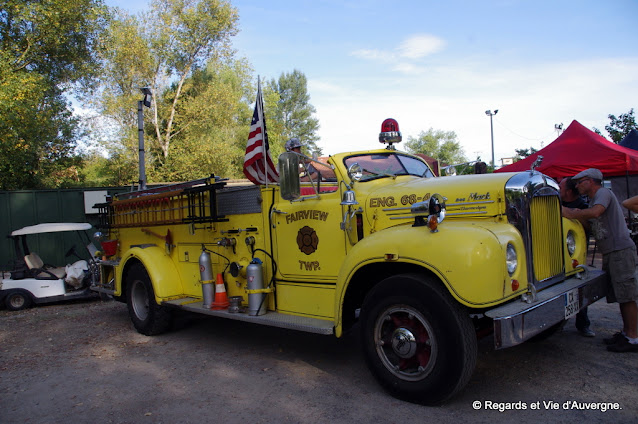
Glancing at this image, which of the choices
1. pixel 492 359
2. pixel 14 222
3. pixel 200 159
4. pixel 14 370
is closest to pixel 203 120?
pixel 200 159

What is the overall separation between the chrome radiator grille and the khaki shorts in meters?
0.72

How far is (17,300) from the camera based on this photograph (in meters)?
8.23

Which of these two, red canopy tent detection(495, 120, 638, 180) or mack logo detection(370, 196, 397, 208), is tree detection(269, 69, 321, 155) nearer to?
red canopy tent detection(495, 120, 638, 180)

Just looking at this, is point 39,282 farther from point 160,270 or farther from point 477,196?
point 477,196

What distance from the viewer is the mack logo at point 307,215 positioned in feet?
13.9

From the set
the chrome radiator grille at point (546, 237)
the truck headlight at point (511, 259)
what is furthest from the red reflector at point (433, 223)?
the chrome radiator grille at point (546, 237)

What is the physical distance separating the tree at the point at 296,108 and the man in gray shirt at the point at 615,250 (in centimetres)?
4258

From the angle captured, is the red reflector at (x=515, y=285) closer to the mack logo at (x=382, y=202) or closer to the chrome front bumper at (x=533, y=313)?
the chrome front bumper at (x=533, y=313)

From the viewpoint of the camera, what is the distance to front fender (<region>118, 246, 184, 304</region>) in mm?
5664

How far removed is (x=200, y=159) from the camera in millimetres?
23844

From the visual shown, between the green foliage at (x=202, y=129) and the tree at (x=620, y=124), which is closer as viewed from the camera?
the tree at (x=620, y=124)

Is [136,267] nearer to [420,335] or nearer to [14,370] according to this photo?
[14,370]

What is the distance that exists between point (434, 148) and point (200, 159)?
49.8 metres

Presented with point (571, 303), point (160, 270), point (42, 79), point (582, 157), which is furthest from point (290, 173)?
point (42, 79)
